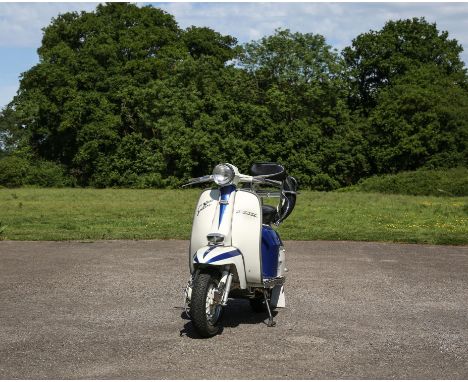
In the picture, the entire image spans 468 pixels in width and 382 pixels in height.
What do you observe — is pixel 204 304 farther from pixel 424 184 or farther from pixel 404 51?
pixel 404 51

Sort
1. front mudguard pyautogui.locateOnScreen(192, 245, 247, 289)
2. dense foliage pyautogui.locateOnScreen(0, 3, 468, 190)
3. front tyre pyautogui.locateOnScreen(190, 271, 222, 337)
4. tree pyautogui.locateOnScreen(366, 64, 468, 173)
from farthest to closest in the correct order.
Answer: dense foliage pyautogui.locateOnScreen(0, 3, 468, 190)
tree pyautogui.locateOnScreen(366, 64, 468, 173)
front mudguard pyautogui.locateOnScreen(192, 245, 247, 289)
front tyre pyautogui.locateOnScreen(190, 271, 222, 337)

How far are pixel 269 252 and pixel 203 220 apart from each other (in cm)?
72

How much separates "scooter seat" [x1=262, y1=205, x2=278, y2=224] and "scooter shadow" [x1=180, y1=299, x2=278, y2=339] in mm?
917

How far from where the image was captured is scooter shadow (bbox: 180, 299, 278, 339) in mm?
6805

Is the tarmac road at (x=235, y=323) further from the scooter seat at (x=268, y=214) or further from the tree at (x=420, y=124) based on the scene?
the tree at (x=420, y=124)

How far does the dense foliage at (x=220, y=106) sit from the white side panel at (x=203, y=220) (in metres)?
43.7

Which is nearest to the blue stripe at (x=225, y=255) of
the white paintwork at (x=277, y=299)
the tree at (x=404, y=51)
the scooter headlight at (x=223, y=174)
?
the scooter headlight at (x=223, y=174)

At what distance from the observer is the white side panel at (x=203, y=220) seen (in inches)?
277

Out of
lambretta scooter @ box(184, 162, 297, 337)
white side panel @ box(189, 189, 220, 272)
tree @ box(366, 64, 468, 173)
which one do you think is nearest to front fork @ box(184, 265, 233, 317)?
lambretta scooter @ box(184, 162, 297, 337)

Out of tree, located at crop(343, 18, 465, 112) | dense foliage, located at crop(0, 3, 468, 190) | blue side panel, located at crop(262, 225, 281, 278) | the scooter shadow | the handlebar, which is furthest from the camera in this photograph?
tree, located at crop(343, 18, 465, 112)

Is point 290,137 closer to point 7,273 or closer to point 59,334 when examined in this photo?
point 7,273

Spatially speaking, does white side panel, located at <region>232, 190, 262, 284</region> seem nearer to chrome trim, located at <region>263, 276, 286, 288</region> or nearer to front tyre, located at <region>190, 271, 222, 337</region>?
chrome trim, located at <region>263, 276, 286, 288</region>

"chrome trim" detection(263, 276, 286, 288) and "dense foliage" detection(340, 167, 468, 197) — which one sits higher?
"dense foliage" detection(340, 167, 468, 197)

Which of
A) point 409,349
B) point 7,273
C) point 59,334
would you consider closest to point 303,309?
point 409,349
